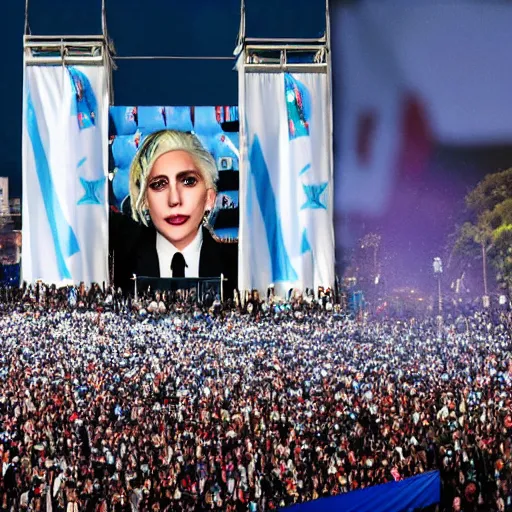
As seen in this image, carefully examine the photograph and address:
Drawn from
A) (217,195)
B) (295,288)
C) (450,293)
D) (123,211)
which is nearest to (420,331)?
(450,293)

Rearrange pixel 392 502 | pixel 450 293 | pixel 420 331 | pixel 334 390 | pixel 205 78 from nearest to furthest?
1. pixel 392 502
2. pixel 334 390
3. pixel 420 331
4. pixel 450 293
5. pixel 205 78

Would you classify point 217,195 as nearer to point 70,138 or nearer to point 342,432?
point 70,138

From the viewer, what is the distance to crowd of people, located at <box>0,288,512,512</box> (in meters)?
7.29

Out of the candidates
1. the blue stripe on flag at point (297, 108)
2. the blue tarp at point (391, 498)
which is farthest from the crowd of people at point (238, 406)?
the blue stripe on flag at point (297, 108)

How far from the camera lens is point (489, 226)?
1057 cm

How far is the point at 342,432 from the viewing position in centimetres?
792

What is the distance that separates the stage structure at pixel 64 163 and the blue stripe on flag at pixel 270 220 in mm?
1934

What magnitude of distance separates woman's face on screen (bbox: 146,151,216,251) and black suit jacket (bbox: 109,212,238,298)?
23 centimetres

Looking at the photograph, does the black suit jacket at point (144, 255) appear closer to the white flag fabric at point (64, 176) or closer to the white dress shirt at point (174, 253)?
the white dress shirt at point (174, 253)

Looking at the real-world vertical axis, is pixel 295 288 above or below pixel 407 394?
above

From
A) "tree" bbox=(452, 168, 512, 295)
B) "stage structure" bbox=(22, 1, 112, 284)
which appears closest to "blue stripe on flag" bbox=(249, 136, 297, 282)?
"stage structure" bbox=(22, 1, 112, 284)

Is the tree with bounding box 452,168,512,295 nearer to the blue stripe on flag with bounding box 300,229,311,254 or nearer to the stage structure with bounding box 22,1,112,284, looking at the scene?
the blue stripe on flag with bounding box 300,229,311,254

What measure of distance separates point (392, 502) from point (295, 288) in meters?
3.92

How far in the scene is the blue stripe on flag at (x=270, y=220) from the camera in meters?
10.8
